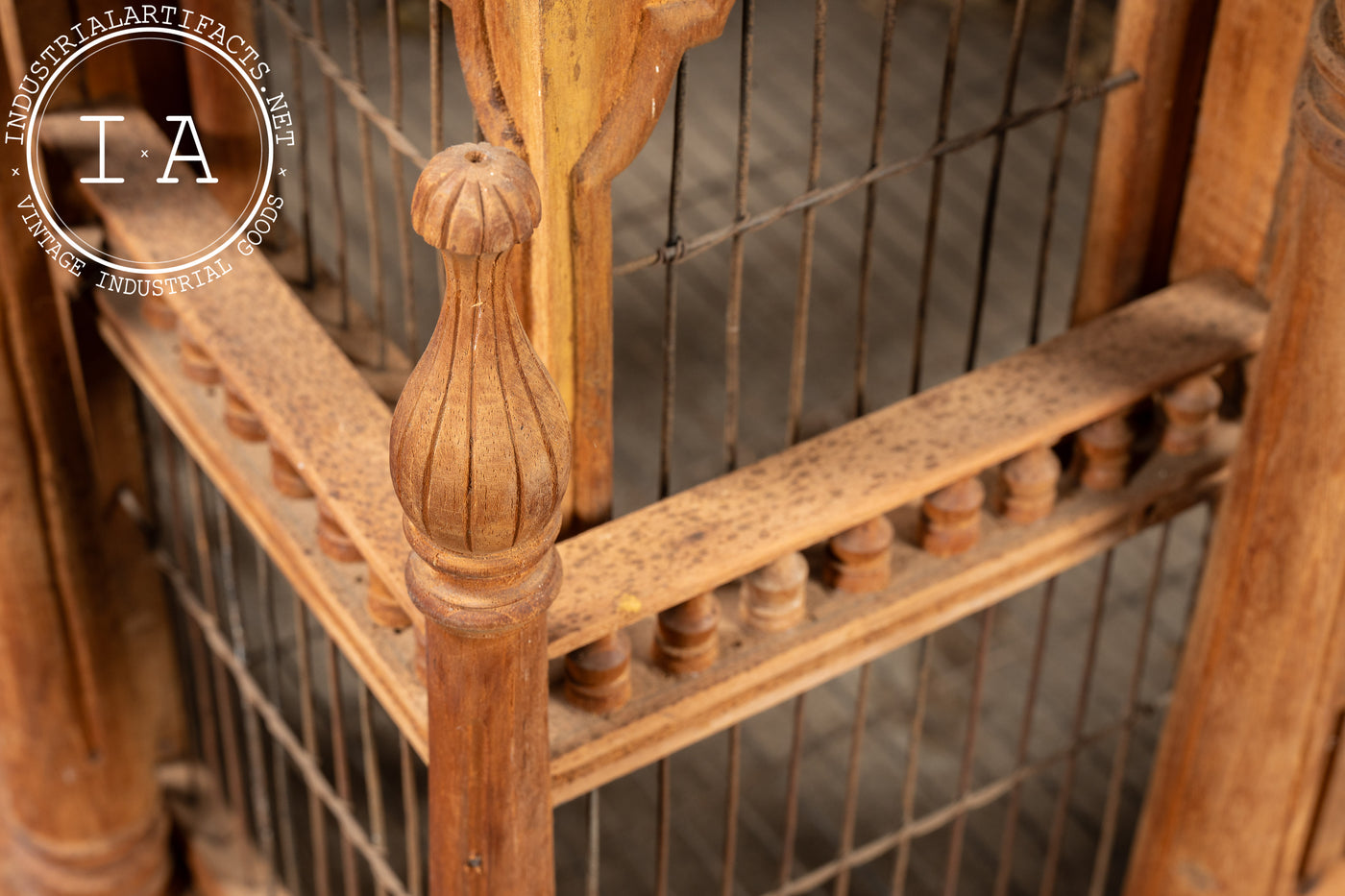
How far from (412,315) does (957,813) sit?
935 mm

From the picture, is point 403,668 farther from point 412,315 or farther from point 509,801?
point 412,315

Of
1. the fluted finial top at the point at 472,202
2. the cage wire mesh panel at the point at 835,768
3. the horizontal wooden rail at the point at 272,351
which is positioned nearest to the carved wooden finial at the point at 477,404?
the fluted finial top at the point at 472,202

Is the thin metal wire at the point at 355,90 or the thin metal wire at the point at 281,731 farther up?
the thin metal wire at the point at 355,90

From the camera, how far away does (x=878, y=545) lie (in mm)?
1766

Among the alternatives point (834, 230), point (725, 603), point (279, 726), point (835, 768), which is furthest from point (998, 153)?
point (834, 230)

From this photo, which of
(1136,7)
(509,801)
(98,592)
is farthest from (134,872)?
(1136,7)

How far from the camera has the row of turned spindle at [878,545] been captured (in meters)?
1.65

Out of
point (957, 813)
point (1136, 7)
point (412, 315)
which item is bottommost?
point (957, 813)

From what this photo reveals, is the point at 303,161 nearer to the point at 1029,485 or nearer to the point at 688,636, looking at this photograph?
the point at 688,636

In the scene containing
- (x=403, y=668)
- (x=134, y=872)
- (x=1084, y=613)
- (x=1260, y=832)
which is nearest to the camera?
(x=403, y=668)

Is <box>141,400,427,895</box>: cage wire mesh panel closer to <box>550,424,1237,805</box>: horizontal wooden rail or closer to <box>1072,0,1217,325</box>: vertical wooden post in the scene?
<box>550,424,1237,805</box>: horizontal wooden rail

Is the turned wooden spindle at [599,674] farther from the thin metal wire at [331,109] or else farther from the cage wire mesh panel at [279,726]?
the thin metal wire at [331,109]

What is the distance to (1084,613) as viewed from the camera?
353 cm

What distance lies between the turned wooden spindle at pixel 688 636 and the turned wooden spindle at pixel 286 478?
0.43 meters
